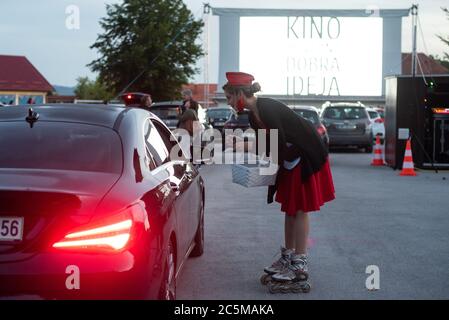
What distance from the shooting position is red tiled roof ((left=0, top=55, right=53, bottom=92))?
83438 mm

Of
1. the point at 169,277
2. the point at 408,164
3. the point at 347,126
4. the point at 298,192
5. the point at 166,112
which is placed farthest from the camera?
the point at 347,126

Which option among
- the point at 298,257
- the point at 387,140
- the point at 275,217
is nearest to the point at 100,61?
the point at 387,140

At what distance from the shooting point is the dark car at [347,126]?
26.6 metres

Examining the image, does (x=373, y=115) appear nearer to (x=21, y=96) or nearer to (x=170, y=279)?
(x=170, y=279)

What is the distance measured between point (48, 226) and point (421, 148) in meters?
16.4

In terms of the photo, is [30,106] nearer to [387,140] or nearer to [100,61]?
[387,140]

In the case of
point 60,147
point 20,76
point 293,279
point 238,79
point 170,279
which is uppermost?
point 20,76

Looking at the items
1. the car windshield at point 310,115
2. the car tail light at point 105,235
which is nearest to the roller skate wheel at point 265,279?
the car tail light at point 105,235

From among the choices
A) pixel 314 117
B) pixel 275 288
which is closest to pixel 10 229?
pixel 275 288

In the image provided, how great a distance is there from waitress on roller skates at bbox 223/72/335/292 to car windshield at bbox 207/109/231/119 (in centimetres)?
3077

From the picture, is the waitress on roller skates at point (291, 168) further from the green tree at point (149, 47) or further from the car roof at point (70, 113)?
the green tree at point (149, 47)

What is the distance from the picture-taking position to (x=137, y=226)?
4.37 meters

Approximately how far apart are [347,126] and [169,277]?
22.0 meters

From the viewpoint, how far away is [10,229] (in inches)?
164
